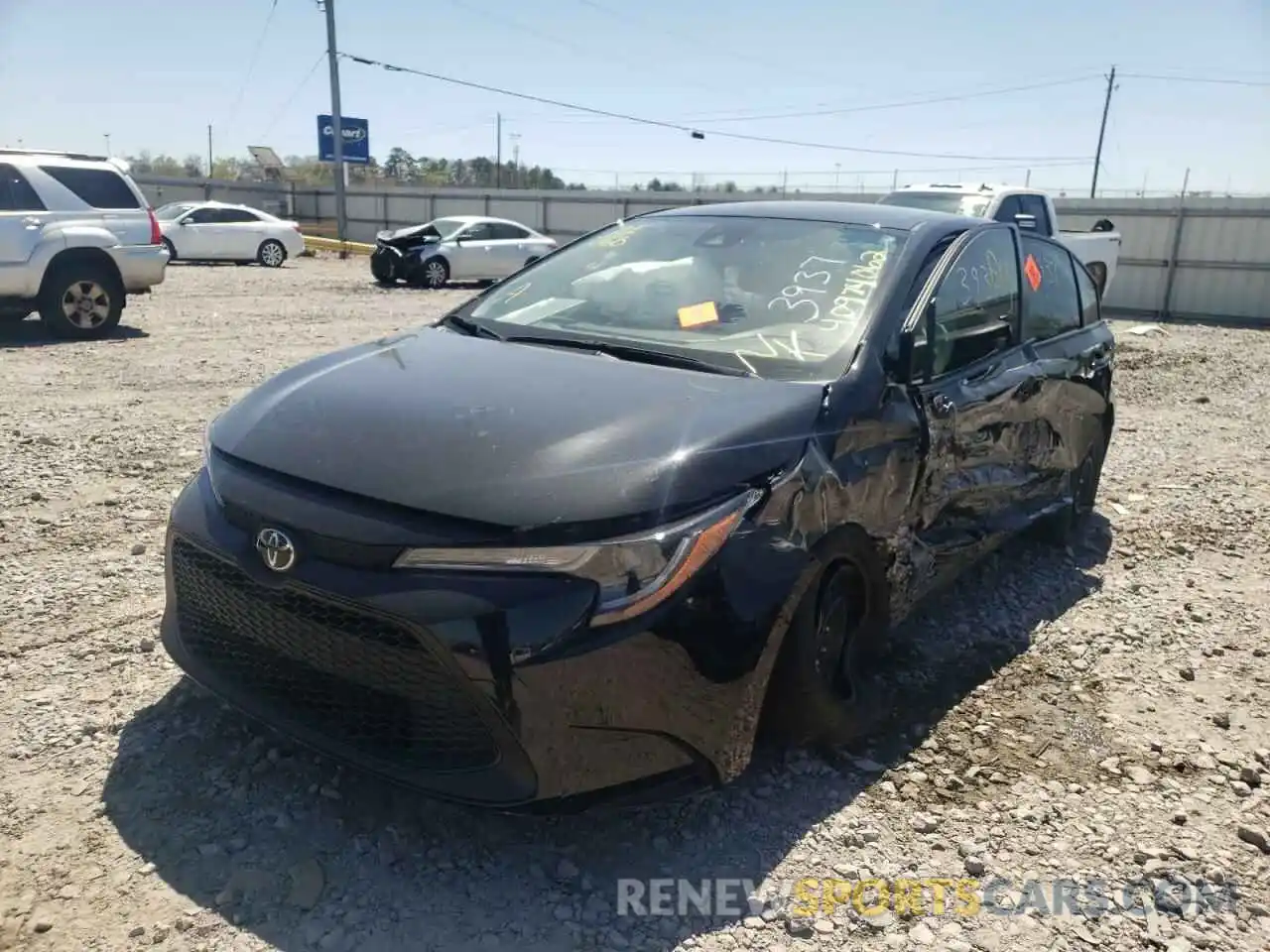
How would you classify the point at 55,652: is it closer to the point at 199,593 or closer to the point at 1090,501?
the point at 199,593

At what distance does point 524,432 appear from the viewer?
2449mm

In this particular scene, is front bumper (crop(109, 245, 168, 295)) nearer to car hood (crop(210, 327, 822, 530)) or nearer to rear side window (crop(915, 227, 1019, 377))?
car hood (crop(210, 327, 822, 530))

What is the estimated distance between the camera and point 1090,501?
5.30 m

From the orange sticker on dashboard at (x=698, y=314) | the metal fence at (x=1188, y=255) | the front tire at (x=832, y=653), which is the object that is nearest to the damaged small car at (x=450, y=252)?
the metal fence at (x=1188, y=255)

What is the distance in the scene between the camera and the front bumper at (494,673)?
6.91 ft

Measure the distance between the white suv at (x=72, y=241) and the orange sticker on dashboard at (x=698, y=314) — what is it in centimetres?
915

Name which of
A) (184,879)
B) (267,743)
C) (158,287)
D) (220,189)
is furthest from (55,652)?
(220,189)

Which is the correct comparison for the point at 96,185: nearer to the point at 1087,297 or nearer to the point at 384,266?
the point at 384,266

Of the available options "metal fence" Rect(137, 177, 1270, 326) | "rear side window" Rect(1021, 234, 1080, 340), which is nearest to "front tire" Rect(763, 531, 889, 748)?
"rear side window" Rect(1021, 234, 1080, 340)

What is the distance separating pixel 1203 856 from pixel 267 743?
103 inches

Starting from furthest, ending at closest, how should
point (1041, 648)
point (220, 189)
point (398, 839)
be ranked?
point (220, 189) < point (1041, 648) < point (398, 839)

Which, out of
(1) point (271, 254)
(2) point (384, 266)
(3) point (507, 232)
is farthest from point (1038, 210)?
(1) point (271, 254)

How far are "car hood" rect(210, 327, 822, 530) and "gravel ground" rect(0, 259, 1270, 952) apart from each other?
909mm

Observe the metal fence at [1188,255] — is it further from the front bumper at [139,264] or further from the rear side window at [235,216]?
the front bumper at [139,264]
